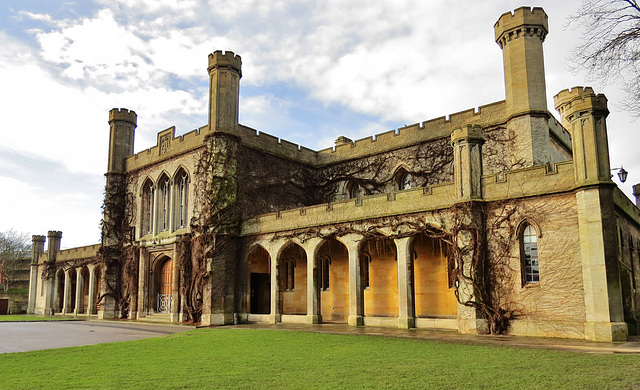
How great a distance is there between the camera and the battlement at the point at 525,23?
2003 cm

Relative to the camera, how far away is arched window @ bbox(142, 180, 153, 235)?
93.8ft

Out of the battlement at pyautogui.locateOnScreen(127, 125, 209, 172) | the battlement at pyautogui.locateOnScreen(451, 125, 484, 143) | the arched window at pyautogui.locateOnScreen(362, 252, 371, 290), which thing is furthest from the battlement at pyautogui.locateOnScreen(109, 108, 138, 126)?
→ the battlement at pyautogui.locateOnScreen(451, 125, 484, 143)

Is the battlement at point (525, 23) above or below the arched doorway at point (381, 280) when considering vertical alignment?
above

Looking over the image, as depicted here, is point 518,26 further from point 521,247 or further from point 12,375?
point 12,375

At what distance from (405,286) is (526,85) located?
30.2 feet

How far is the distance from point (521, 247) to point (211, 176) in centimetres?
1415

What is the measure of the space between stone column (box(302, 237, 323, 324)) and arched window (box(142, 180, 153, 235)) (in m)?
11.6

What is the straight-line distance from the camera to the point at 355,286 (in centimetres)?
1950

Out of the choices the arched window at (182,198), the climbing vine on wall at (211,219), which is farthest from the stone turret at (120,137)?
the climbing vine on wall at (211,219)

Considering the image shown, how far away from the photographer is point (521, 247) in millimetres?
15625

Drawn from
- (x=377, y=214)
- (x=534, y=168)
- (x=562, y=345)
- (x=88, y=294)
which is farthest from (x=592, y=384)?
(x=88, y=294)

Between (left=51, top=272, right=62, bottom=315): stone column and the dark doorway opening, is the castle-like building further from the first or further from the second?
(left=51, top=272, right=62, bottom=315): stone column

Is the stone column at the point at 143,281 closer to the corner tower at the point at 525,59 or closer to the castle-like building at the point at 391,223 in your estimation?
the castle-like building at the point at 391,223

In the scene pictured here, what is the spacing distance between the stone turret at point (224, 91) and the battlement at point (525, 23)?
40.6ft
